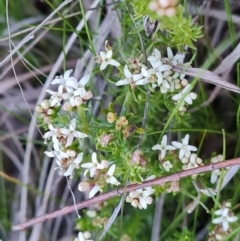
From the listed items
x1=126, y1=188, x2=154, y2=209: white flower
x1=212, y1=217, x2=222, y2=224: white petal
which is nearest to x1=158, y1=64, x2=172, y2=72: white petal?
x1=126, y1=188, x2=154, y2=209: white flower

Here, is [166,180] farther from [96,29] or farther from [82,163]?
[96,29]

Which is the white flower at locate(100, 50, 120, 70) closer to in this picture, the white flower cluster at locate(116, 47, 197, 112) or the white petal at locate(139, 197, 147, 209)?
the white flower cluster at locate(116, 47, 197, 112)

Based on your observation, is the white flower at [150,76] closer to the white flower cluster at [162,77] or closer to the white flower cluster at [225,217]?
the white flower cluster at [162,77]

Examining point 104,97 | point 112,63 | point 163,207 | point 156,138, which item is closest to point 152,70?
point 112,63

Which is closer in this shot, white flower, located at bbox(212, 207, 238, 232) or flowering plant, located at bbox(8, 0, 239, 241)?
flowering plant, located at bbox(8, 0, 239, 241)

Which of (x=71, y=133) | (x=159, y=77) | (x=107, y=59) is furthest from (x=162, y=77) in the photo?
(x=71, y=133)

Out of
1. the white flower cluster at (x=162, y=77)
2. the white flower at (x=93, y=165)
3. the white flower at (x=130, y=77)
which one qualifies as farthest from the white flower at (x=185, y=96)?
the white flower at (x=93, y=165)

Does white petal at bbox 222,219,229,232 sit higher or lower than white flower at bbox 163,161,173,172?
lower
